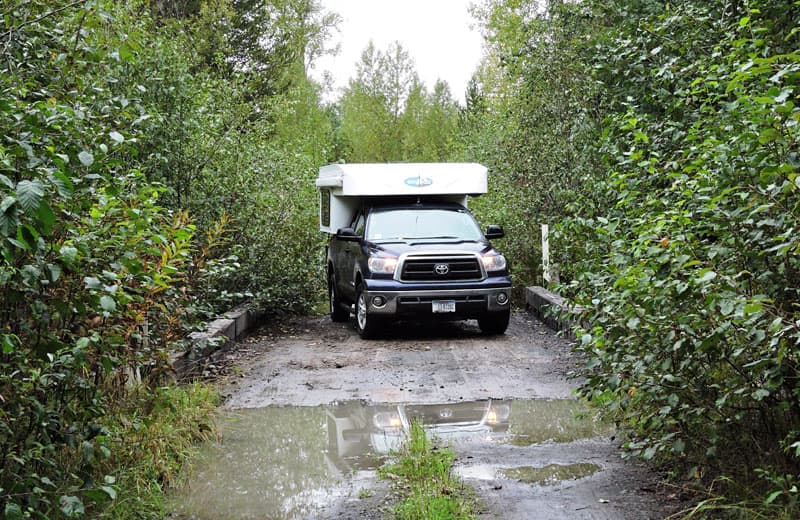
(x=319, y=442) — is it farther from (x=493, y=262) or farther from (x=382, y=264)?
(x=493, y=262)

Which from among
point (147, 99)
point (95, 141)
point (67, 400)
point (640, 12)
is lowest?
point (67, 400)

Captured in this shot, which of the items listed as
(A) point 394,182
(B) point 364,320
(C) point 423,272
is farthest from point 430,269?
(A) point 394,182

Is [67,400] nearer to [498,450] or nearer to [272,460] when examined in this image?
[272,460]

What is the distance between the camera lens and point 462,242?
546 inches

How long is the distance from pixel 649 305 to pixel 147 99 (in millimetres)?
8122

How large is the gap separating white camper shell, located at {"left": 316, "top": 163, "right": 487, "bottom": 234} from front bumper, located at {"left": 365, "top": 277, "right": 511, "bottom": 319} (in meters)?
1.98

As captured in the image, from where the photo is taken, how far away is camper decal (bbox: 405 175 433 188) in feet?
47.8

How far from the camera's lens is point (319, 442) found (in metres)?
7.33

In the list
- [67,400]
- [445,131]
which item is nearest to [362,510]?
[67,400]

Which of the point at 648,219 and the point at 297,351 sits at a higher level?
the point at 648,219

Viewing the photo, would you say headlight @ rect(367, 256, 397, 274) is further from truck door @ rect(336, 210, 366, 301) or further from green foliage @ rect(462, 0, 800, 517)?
green foliage @ rect(462, 0, 800, 517)

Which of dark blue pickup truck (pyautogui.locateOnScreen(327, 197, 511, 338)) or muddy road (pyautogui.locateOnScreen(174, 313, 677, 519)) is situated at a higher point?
dark blue pickup truck (pyautogui.locateOnScreen(327, 197, 511, 338))

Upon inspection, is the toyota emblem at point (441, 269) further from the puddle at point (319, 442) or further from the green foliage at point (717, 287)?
the green foliage at point (717, 287)

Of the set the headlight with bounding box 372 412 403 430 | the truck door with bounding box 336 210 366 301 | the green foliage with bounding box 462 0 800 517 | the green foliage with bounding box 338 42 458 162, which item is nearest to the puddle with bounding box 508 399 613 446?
the green foliage with bounding box 462 0 800 517
